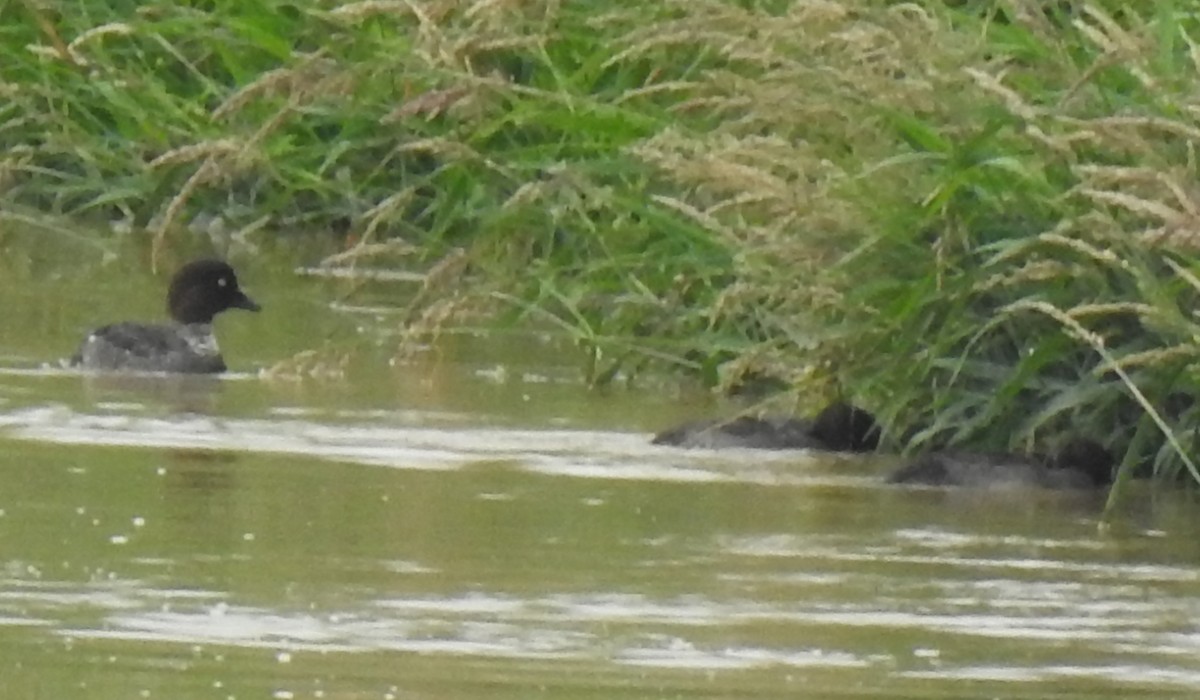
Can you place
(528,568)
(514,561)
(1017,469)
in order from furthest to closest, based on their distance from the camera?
(1017,469) < (514,561) < (528,568)

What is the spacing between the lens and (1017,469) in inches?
366

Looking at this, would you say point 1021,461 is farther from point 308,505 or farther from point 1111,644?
point 1111,644

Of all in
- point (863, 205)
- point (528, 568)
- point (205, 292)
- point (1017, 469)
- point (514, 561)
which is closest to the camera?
point (528, 568)

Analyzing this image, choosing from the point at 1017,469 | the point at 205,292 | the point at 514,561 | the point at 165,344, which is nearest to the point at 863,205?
the point at 1017,469

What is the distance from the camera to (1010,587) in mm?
7754

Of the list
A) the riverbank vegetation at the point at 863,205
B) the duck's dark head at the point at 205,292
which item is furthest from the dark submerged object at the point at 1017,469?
the duck's dark head at the point at 205,292

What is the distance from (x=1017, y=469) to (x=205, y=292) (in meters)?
4.38

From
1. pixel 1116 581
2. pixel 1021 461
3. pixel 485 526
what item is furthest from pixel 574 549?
pixel 1021 461

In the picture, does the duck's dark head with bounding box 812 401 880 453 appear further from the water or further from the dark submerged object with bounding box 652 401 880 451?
the water

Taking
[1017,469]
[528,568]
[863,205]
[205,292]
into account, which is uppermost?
[863,205]

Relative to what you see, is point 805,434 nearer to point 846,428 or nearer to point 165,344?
point 846,428

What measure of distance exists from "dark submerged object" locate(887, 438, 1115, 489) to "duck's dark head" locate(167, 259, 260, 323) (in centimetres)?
391

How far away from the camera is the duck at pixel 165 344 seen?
38.3 feet

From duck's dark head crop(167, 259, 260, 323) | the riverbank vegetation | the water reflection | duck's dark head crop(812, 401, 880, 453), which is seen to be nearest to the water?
the water reflection
